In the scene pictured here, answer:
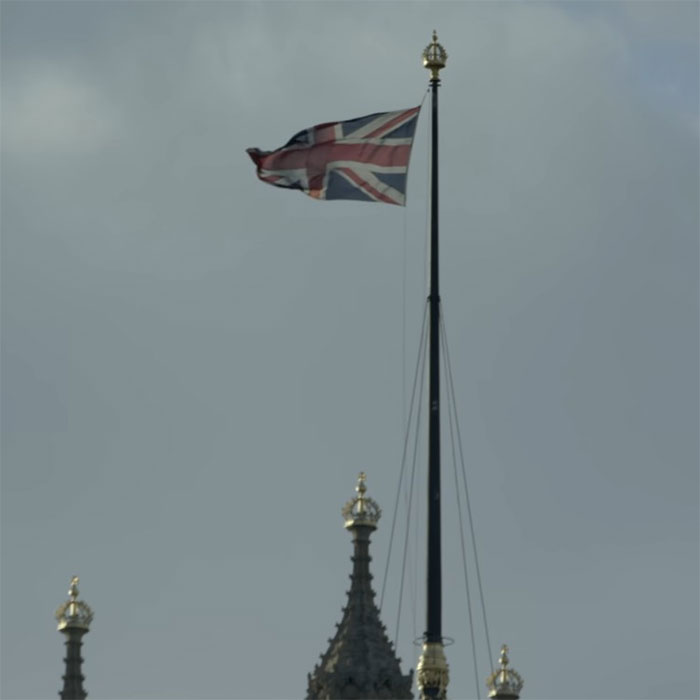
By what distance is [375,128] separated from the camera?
89375 mm

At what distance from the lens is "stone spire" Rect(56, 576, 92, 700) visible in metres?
107

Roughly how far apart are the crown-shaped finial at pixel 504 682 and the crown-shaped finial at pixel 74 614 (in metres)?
12.9

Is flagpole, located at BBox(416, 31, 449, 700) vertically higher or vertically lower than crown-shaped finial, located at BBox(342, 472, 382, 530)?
lower

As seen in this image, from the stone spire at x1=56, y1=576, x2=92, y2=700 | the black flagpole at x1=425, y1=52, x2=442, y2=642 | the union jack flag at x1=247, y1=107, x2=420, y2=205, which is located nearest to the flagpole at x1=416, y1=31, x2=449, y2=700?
the black flagpole at x1=425, y1=52, x2=442, y2=642

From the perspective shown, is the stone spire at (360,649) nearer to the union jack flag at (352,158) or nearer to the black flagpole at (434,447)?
the union jack flag at (352,158)

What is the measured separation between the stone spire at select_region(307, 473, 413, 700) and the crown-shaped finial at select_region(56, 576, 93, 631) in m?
7.82

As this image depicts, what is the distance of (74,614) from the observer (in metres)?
107

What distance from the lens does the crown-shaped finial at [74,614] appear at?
351ft

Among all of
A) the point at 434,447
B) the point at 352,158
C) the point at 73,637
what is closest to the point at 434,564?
the point at 434,447

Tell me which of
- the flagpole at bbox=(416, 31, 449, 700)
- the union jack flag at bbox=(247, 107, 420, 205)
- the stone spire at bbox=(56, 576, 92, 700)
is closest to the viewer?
the flagpole at bbox=(416, 31, 449, 700)

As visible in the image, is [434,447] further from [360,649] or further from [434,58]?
[360,649]

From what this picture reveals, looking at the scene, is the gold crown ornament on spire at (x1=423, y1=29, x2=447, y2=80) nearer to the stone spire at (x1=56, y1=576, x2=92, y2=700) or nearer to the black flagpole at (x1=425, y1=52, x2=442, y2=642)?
the black flagpole at (x1=425, y1=52, x2=442, y2=642)

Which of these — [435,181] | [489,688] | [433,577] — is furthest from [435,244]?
[489,688]

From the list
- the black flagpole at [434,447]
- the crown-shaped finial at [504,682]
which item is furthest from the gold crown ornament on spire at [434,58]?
the crown-shaped finial at [504,682]
